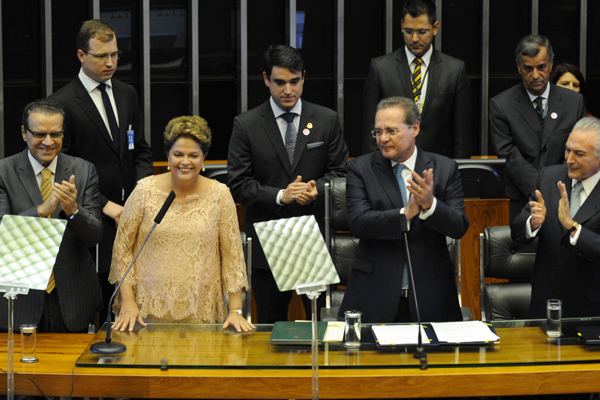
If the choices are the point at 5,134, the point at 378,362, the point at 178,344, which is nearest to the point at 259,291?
the point at 178,344

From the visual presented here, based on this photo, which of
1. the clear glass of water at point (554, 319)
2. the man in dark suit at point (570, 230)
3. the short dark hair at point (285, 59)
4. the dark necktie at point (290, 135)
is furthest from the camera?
the dark necktie at point (290, 135)

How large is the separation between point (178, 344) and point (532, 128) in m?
2.31

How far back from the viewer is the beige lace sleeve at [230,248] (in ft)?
11.2

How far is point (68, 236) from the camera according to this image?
3553mm

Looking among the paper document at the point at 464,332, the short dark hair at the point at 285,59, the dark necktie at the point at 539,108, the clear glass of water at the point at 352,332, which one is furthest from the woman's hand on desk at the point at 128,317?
the dark necktie at the point at 539,108

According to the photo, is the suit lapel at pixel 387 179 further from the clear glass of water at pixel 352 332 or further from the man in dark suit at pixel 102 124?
the man in dark suit at pixel 102 124

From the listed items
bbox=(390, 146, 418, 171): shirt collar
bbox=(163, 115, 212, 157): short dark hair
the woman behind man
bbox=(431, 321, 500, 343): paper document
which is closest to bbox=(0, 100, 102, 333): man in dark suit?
bbox=(163, 115, 212, 157): short dark hair

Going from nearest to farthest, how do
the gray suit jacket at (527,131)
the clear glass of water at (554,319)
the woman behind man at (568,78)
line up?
the clear glass of water at (554,319)
the gray suit jacket at (527,131)
the woman behind man at (568,78)

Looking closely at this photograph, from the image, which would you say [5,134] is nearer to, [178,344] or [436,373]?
[178,344]

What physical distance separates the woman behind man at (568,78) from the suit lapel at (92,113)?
2.47 meters

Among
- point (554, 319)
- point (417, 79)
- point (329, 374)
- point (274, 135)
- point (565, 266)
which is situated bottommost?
point (329, 374)

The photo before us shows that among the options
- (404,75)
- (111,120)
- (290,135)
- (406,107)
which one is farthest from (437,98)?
(111,120)

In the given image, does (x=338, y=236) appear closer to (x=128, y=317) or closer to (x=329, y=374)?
(x=128, y=317)

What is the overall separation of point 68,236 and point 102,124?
944mm
